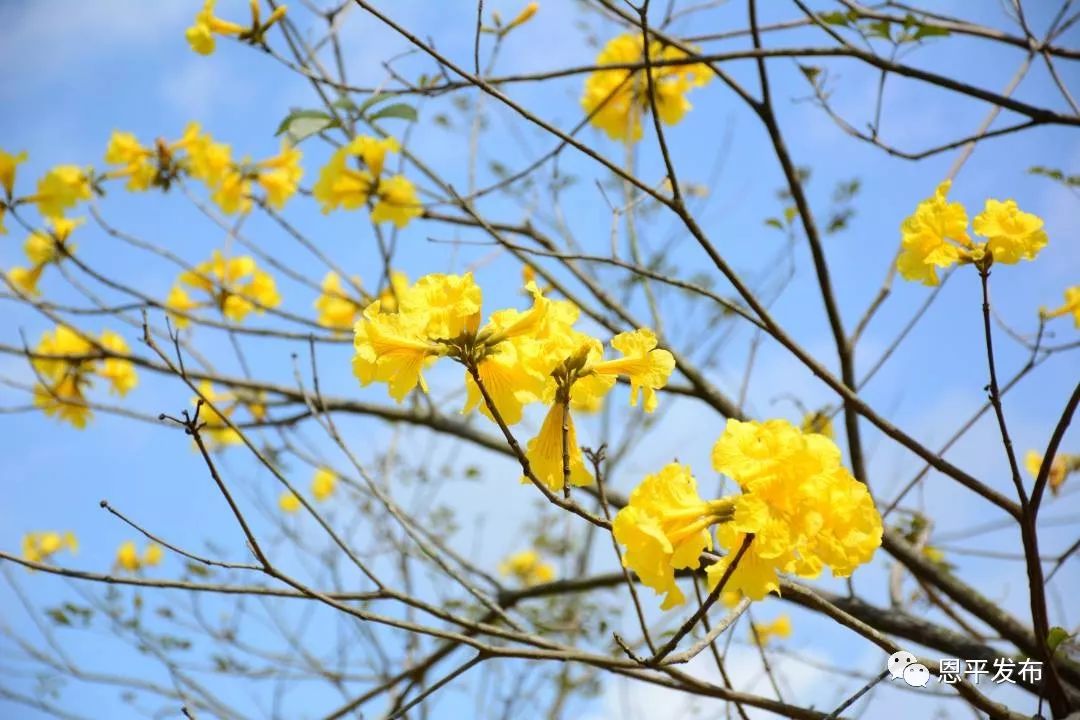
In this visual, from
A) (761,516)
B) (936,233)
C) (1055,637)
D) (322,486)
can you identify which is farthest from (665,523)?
(322,486)

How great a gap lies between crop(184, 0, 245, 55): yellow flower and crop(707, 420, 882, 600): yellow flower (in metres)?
2.51

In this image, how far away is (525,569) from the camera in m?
6.51

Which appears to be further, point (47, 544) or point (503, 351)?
point (47, 544)

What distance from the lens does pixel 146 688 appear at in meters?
3.50

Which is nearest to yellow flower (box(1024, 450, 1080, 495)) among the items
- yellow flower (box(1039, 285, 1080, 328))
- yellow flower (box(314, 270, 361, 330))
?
yellow flower (box(1039, 285, 1080, 328))

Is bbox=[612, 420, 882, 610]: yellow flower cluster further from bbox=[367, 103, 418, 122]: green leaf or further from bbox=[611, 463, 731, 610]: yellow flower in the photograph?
bbox=[367, 103, 418, 122]: green leaf

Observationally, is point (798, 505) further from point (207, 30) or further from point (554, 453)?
point (207, 30)

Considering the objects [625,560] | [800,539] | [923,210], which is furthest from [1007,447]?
[625,560]

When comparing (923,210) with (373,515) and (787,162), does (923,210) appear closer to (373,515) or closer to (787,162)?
(787,162)

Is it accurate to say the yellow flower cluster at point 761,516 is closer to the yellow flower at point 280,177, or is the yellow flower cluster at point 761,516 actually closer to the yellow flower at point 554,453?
the yellow flower at point 554,453

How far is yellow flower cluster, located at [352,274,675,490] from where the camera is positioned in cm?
131

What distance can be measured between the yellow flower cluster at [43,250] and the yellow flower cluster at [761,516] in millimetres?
2829

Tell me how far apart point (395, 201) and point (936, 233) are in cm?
190

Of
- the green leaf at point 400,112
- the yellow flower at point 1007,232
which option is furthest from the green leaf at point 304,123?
the yellow flower at point 1007,232
